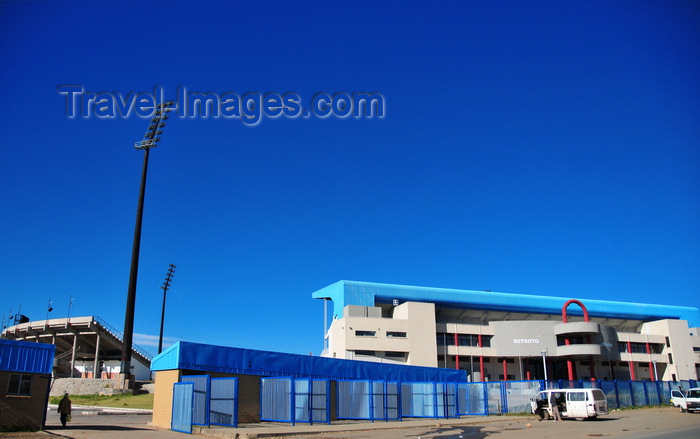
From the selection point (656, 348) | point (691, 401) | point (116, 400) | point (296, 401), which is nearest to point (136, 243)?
point (116, 400)

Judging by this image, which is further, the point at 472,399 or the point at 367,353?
the point at 367,353

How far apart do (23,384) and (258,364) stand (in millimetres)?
11419

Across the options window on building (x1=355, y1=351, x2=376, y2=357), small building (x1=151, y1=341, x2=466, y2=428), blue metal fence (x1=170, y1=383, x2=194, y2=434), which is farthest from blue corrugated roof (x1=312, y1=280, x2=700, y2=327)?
blue metal fence (x1=170, y1=383, x2=194, y2=434)

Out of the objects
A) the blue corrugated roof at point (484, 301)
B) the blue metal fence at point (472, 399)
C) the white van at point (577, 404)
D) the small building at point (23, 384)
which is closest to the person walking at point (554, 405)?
the white van at point (577, 404)

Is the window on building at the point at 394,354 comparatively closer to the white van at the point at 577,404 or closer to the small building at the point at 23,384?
the white van at the point at 577,404

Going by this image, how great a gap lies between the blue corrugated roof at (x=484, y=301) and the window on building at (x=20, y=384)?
49.1 meters

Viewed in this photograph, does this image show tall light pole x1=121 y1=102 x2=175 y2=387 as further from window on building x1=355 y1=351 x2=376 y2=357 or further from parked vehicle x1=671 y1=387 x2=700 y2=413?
parked vehicle x1=671 y1=387 x2=700 y2=413

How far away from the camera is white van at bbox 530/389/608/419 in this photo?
1181 inches

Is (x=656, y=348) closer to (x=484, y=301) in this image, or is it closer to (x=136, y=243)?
(x=484, y=301)

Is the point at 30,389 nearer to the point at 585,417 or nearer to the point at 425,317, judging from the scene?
the point at 585,417

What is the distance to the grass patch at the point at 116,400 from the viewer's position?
4500 centimetres

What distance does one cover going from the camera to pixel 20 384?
2320cm

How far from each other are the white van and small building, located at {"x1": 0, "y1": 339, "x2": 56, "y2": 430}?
86.5 feet

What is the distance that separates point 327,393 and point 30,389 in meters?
13.2
